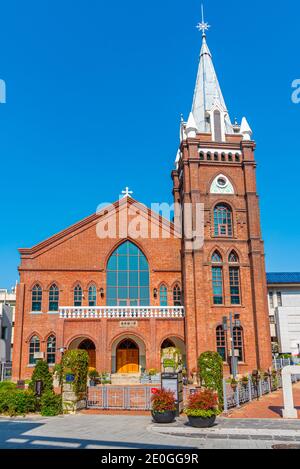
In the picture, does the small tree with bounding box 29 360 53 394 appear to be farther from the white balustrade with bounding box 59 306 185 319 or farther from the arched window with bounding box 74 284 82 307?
the arched window with bounding box 74 284 82 307

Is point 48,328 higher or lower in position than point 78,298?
lower

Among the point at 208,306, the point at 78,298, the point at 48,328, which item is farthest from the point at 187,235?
the point at 48,328

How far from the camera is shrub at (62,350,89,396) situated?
56.6 ft

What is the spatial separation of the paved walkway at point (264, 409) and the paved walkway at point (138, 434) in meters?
1.14

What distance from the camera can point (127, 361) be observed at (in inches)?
1192

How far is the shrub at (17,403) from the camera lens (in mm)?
16016

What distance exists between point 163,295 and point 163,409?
697 inches

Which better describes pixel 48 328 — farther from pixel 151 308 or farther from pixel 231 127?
pixel 231 127

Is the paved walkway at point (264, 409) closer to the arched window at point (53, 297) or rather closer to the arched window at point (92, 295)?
the arched window at point (92, 295)

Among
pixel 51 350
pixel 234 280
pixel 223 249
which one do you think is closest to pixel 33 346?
pixel 51 350

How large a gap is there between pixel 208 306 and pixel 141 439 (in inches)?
708

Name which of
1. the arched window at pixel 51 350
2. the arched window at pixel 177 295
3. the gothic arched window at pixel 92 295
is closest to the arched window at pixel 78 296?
the gothic arched window at pixel 92 295

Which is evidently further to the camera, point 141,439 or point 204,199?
point 204,199
